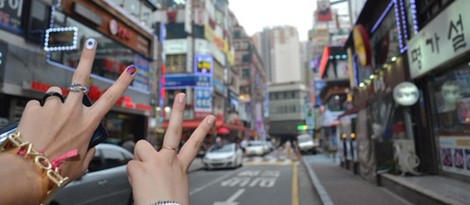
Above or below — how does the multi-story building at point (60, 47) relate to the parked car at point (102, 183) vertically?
above

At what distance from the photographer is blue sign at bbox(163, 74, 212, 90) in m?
40.4

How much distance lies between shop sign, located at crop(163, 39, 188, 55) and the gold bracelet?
41.2 m

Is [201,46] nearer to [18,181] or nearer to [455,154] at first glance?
[455,154]

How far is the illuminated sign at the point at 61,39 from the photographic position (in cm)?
1251

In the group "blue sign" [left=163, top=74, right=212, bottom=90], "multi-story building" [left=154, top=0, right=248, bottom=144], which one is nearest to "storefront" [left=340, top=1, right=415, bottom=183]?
"multi-story building" [left=154, top=0, right=248, bottom=144]

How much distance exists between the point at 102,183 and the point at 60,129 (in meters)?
6.19

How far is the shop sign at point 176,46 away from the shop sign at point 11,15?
29869 mm

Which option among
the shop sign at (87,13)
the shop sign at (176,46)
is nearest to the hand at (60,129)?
the shop sign at (87,13)

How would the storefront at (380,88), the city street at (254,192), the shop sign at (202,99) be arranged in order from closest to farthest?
the city street at (254,192) < the storefront at (380,88) < the shop sign at (202,99)

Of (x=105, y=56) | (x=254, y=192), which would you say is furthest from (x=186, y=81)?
(x=254, y=192)

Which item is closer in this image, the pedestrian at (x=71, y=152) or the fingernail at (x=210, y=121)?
the pedestrian at (x=71, y=152)

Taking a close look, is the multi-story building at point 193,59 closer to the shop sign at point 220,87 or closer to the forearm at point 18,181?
the shop sign at point 220,87

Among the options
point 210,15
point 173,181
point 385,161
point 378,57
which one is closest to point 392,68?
point 378,57

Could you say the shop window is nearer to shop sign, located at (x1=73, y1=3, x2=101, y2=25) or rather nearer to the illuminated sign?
the illuminated sign
